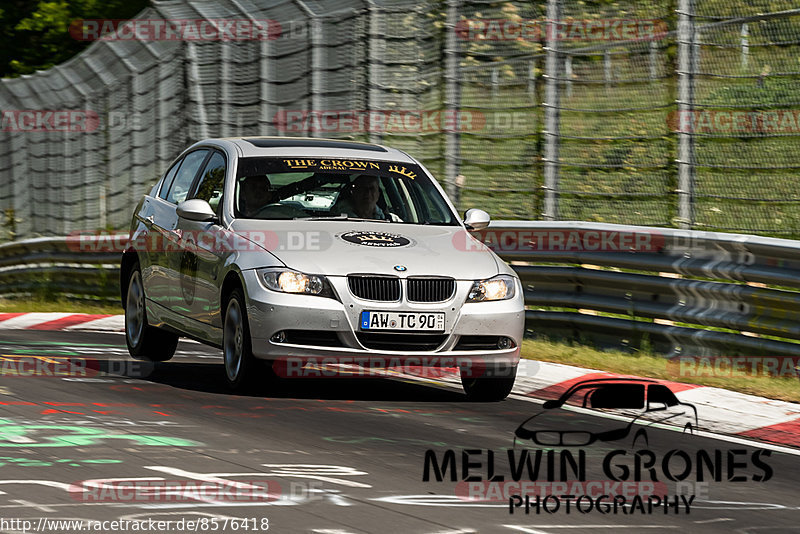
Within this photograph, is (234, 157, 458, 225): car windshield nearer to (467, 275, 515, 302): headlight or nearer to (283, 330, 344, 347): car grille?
(467, 275, 515, 302): headlight

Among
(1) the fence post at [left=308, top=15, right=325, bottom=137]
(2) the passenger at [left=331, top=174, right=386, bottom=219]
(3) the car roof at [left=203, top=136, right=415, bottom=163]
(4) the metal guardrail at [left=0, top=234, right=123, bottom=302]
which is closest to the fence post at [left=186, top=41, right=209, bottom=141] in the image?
(4) the metal guardrail at [left=0, top=234, right=123, bottom=302]

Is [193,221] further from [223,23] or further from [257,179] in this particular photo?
[223,23]

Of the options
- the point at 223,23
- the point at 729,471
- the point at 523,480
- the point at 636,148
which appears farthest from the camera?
the point at 223,23

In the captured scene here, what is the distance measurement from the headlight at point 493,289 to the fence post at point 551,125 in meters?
3.66

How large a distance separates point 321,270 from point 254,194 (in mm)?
1337

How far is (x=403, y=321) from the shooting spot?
369 inches

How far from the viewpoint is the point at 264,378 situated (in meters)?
9.71

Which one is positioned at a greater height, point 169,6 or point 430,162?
point 169,6

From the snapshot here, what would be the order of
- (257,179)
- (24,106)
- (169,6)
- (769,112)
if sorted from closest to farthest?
(257,179) < (769,112) < (169,6) < (24,106)

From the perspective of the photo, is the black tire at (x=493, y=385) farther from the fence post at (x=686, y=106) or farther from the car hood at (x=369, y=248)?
the fence post at (x=686, y=106)

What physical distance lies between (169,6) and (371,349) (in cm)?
1081

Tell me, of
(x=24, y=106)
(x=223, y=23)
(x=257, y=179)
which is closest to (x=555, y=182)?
(x=257, y=179)

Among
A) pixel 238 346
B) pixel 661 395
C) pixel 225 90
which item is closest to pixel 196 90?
pixel 225 90

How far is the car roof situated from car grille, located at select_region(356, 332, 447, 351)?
6.48 ft
